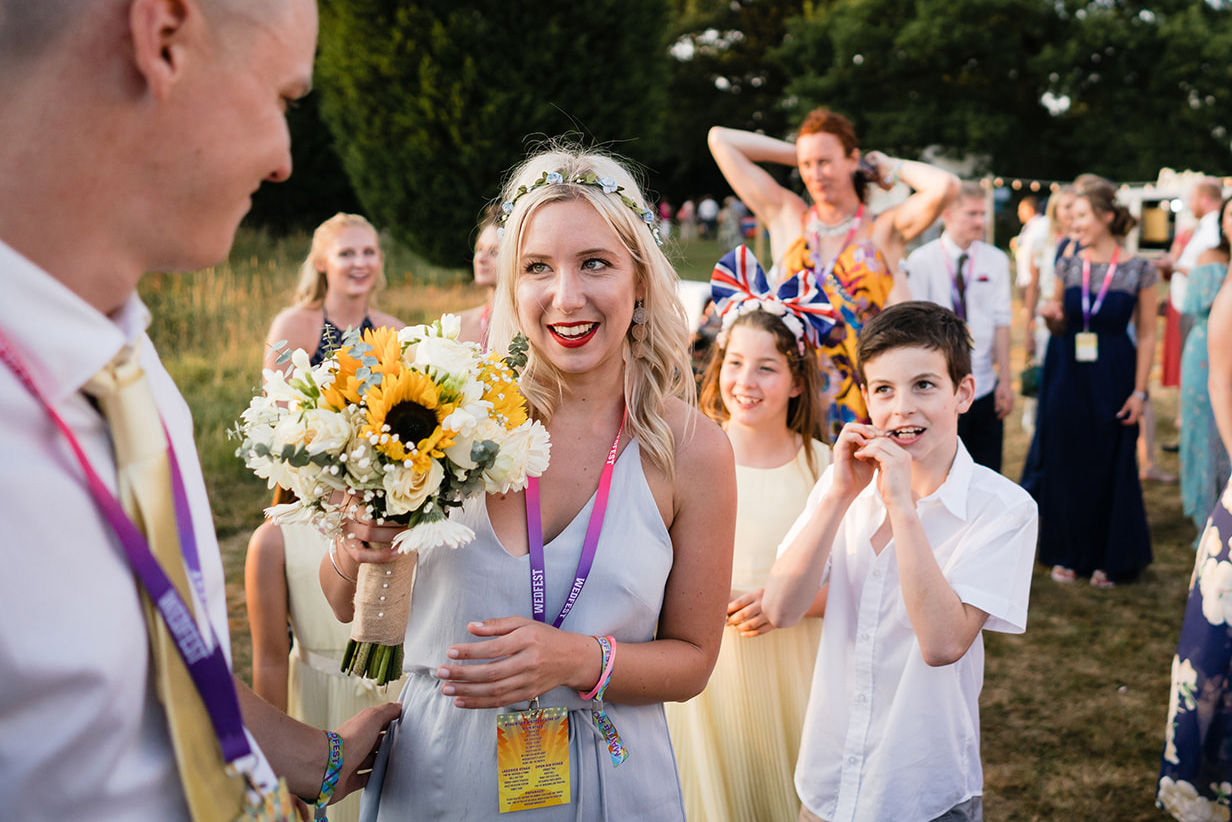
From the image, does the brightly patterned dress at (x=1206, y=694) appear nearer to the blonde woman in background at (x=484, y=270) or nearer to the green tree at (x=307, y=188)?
the blonde woman in background at (x=484, y=270)

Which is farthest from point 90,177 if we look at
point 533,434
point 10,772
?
point 533,434

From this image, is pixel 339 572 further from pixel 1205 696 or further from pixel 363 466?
pixel 1205 696

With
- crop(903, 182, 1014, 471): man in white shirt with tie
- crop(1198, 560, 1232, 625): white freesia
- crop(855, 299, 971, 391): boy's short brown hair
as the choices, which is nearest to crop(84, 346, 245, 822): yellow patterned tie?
crop(855, 299, 971, 391): boy's short brown hair

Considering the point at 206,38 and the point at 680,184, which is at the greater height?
the point at 680,184

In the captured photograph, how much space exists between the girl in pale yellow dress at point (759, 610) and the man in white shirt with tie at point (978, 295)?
2803 mm

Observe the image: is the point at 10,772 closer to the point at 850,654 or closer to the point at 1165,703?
the point at 850,654

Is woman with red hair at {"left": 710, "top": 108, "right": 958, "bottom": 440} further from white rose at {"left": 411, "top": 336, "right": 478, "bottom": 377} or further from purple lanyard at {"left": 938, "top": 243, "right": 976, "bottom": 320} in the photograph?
white rose at {"left": 411, "top": 336, "right": 478, "bottom": 377}

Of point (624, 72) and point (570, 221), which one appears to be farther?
point (624, 72)

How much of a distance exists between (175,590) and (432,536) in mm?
766

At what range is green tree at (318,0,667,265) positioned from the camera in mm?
13938

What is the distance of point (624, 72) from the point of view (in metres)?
14.6

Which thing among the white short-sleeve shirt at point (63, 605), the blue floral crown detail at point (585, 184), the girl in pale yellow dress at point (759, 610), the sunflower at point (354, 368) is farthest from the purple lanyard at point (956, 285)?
the white short-sleeve shirt at point (63, 605)

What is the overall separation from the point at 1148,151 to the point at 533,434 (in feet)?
116

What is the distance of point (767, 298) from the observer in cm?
388
